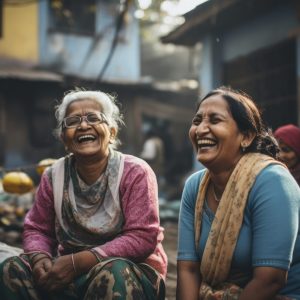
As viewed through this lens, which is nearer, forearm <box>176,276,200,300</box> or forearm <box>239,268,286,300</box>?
forearm <box>239,268,286,300</box>

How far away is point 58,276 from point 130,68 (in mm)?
13787

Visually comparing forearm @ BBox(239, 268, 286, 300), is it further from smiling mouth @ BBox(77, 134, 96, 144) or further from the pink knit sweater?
smiling mouth @ BBox(77, 134, 96, 144)

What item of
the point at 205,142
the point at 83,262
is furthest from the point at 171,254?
the point at 205,142

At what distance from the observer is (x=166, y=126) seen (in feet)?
59.4

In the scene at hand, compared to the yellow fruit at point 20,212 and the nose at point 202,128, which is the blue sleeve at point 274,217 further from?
the yellow fruit at point 20,212

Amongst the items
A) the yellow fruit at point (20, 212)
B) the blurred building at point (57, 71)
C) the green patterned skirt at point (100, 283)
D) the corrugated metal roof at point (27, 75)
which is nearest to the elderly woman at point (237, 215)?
the green patterned skirt at point (100, 283)

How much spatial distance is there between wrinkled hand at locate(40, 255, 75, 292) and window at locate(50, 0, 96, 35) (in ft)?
42.4

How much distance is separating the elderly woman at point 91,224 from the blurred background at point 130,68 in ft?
12.2

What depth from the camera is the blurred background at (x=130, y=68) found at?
8.12 metres

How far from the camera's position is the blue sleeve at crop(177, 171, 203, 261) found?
9.45ft

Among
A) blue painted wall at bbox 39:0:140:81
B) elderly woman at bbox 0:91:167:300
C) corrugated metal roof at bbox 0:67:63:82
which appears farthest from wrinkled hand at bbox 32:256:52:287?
blue painted wall at bbox 39:0:140:81

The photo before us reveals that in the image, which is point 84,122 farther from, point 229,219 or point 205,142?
point 229,219

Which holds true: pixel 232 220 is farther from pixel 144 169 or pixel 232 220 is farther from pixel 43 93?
pixel 43 93

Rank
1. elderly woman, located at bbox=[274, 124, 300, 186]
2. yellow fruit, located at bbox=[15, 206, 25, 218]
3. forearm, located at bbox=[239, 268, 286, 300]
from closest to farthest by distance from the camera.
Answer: forearm, located at bbox=[239, 268, 286, 300]
elderly woman, located at bbox=[274, 124, 300, 186]
yellow fruit, located at bbox=[15, 206, 25, 218]
